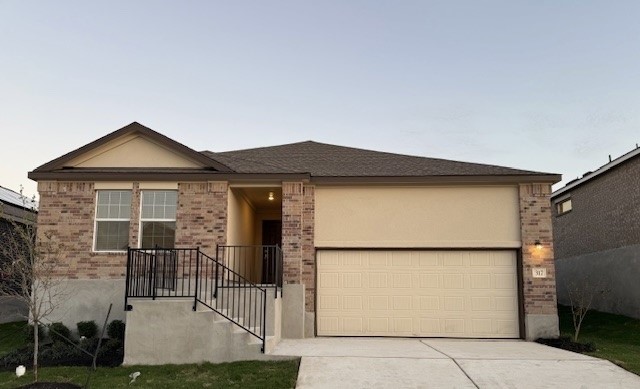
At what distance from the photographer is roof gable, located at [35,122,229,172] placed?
36.3 feet

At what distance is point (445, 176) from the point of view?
36.9 feet

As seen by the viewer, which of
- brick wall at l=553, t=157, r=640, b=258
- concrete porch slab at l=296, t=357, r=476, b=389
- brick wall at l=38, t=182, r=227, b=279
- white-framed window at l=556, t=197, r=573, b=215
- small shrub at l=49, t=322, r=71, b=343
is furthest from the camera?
white-framed window at l=556, t=197, r=573, b=215

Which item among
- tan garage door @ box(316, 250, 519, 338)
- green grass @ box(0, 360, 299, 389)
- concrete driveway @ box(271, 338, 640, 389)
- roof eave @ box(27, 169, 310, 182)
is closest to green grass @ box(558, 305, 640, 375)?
concrete driveway @ box(271, 338, 640, 389)

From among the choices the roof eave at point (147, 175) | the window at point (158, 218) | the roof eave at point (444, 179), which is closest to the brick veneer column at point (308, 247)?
the roof eave at point (444, 179)

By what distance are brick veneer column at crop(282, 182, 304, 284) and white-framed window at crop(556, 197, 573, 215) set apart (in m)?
11.6

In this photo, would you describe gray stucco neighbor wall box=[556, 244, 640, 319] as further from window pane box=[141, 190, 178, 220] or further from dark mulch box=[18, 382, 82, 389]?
dark mulch box=[18, 382, 82, 389]

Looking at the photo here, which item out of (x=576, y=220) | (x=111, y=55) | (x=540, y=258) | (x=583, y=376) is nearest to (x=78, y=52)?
(x=111, y=55)

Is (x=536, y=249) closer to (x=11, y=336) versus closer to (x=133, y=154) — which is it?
(x=133, y=154)

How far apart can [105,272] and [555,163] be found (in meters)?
27.9

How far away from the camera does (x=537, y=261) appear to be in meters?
11.0

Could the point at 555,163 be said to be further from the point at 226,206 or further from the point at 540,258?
the point at 226,206

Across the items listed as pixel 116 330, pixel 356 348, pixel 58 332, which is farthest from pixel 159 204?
pixel 356 348

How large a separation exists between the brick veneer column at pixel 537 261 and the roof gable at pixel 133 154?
23.4ft

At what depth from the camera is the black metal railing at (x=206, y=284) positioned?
8672mm
